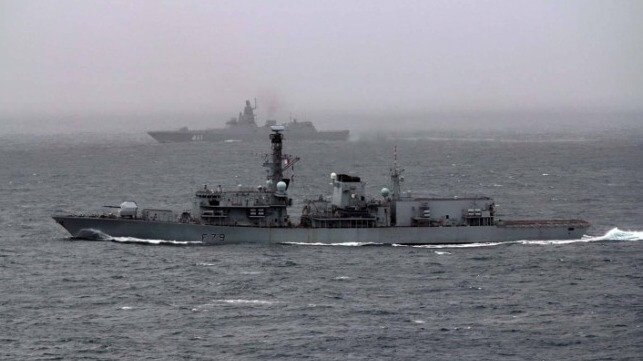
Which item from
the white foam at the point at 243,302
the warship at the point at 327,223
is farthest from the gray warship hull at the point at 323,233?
the white foam at the point at 243,302

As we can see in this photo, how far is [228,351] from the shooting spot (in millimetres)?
48531

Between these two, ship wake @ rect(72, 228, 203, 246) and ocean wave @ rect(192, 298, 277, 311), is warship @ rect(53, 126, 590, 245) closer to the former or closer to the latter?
ship wake @ rect(72, 228, 203, 246)

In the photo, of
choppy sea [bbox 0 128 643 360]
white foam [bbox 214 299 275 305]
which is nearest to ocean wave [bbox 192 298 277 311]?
white foam [bbox 214 299 275 305]

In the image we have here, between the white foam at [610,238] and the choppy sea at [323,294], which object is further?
the white foam at [610,238]

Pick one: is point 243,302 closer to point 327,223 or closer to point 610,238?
point 327,223

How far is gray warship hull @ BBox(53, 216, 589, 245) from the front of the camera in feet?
247

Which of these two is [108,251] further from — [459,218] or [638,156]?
[638,156]

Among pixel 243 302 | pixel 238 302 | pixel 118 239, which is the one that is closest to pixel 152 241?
pixel 118 239

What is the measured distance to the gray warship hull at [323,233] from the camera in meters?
75.4

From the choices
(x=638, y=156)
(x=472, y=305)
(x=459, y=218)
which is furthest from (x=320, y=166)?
(x=472, y=305)

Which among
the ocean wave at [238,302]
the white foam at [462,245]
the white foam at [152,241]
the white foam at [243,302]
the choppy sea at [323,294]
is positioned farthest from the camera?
the white foam at [152,241]

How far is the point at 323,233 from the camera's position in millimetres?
75500

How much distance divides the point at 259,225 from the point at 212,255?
6.49 metres

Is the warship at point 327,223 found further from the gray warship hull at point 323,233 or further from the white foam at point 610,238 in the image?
the white foam at point 610,238
